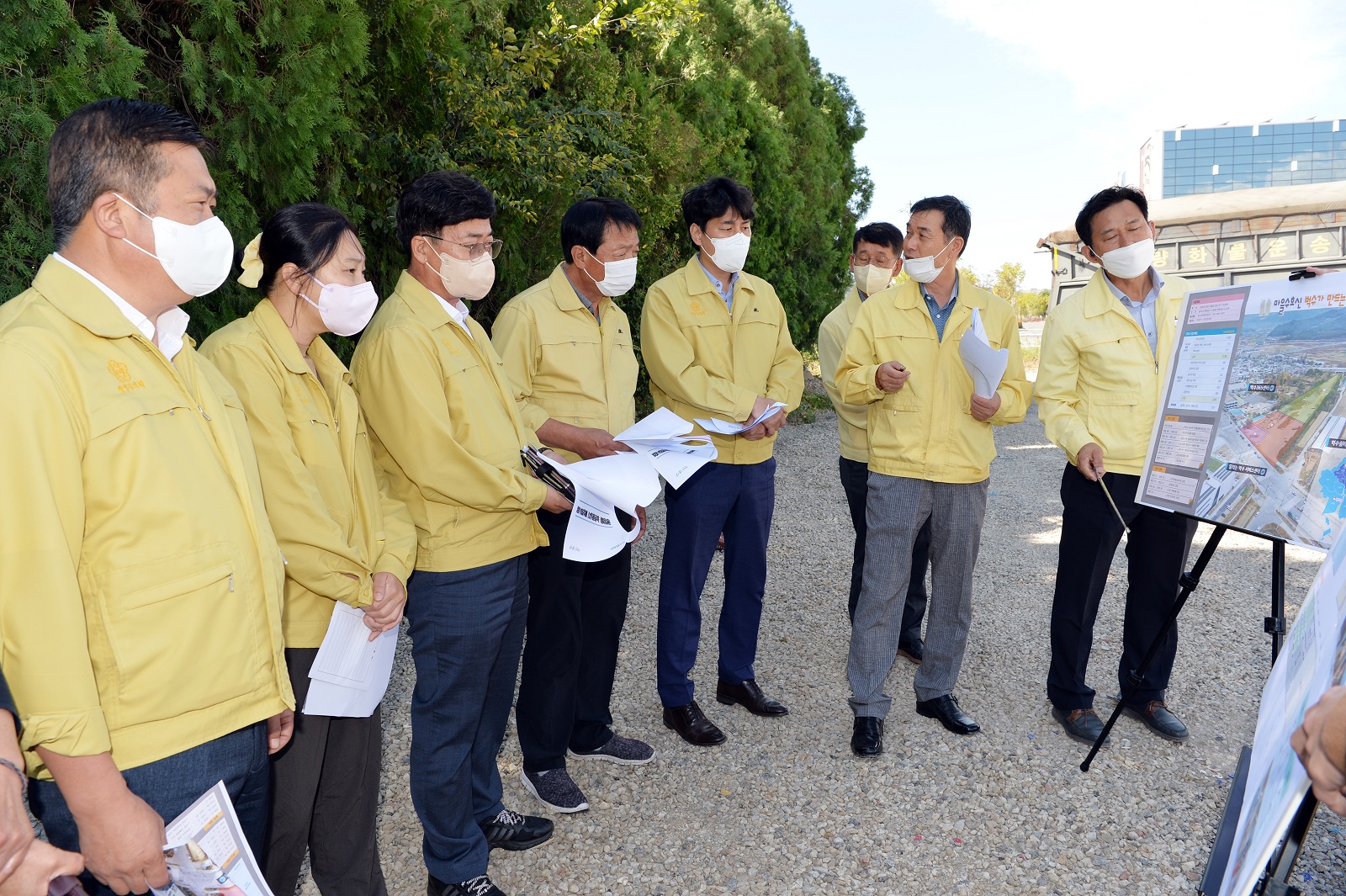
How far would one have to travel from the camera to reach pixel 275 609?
171cm

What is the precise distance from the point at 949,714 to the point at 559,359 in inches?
92.7

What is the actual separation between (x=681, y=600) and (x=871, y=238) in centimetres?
277

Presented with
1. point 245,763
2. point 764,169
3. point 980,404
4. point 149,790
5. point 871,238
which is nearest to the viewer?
point 149,790

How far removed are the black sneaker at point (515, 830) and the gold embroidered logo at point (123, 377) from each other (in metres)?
2.02

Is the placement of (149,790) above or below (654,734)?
above

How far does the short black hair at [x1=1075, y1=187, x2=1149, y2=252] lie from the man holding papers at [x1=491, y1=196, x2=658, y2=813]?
2.01 metres

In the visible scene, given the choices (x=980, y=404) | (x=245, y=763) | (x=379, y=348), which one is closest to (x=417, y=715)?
(x=245, y=763)

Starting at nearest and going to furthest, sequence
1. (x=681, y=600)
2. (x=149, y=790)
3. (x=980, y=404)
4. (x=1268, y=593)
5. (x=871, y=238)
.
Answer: (x=149, y=790) → (x=980, y=404) → (x=681, y=600) → (x=871, y=238) → (x=1268, y=593)

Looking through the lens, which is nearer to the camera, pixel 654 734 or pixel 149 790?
pixel 149 790

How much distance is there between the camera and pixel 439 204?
8.57 ft

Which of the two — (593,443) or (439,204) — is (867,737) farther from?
(439,204)

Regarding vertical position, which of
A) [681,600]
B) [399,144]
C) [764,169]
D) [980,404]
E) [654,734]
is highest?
[764,169]

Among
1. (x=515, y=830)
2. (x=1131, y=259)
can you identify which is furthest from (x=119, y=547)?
(x=1131, y=259)

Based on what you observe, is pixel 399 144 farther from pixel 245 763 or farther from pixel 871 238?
pixel 245 763
